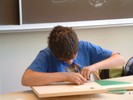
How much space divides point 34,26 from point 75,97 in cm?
121

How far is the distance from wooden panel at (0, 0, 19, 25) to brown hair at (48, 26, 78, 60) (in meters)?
0.97

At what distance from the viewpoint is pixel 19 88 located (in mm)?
2596

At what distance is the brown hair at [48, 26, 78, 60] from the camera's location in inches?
55.7

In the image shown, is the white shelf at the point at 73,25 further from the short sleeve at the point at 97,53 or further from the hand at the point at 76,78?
the hand at the point at 76,78

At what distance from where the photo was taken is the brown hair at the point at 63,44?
1.42 m

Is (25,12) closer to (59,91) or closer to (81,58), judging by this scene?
(81,58)

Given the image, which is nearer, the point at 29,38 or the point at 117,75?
the point at 117,75

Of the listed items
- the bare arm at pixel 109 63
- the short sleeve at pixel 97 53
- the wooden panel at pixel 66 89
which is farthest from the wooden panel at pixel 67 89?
the short sleeve at pixel 97 53

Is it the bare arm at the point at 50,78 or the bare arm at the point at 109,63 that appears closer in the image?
the bare arm at the point at 50,78

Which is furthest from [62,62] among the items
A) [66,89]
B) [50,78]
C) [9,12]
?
[9,12]

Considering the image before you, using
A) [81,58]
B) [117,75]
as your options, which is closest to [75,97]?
[81,58]

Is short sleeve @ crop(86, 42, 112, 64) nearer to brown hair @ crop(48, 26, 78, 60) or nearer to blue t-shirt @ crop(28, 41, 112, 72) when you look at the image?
blue t-shirt @ crop(28, 41, 112, 72)

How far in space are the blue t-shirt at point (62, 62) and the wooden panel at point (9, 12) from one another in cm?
82

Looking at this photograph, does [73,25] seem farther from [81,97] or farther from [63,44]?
[81,97]
